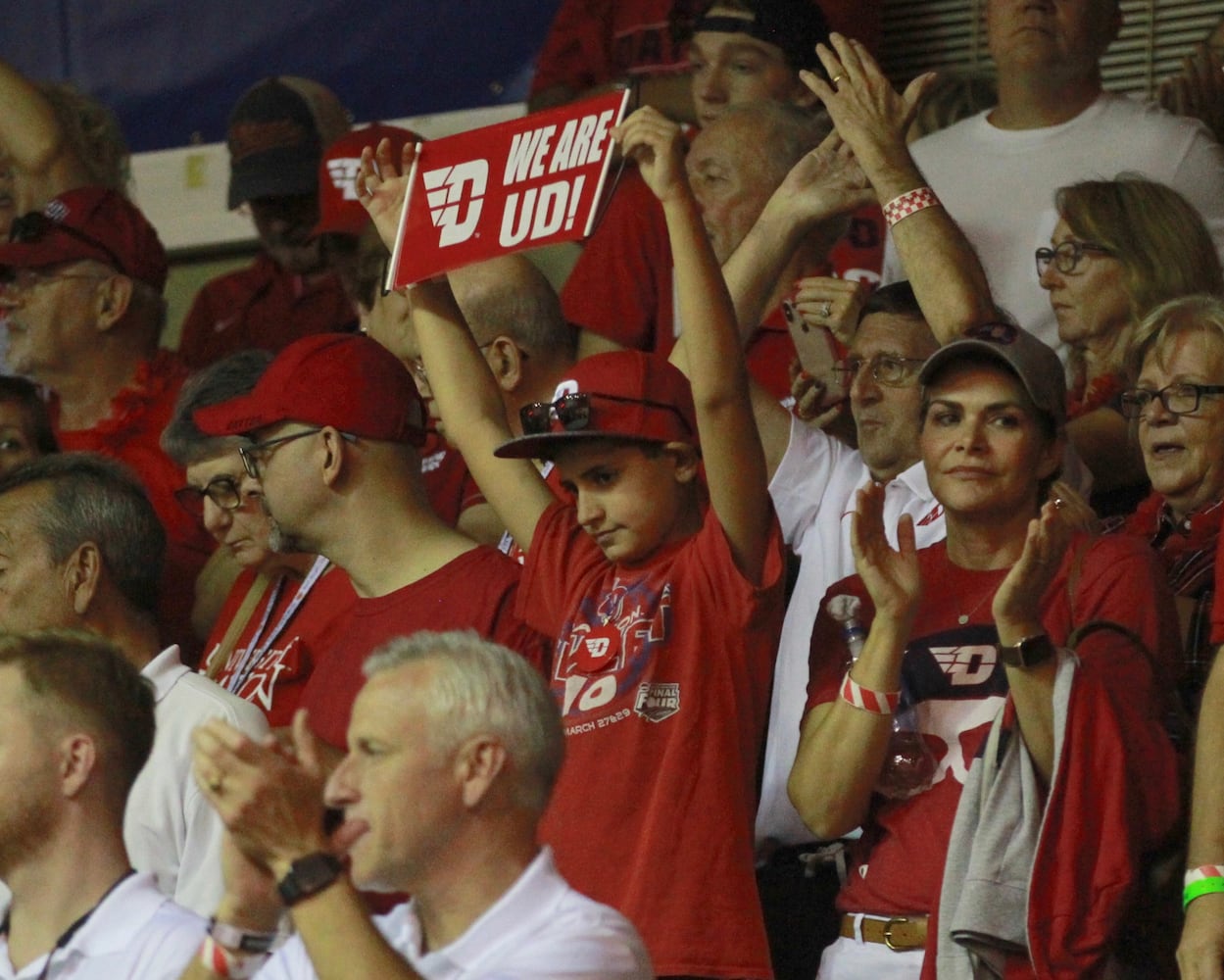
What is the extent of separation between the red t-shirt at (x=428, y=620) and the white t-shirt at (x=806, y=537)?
0.42 m

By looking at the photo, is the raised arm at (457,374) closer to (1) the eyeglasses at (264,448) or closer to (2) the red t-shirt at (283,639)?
(1) the eyeglasses at (264,448)

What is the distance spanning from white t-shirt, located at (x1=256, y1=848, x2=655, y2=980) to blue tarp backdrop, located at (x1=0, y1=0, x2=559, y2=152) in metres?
→ 4.46

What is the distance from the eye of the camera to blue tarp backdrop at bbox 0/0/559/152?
7121mm

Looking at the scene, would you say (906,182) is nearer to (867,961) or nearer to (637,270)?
(637,270)

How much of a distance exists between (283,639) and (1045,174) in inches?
74.7

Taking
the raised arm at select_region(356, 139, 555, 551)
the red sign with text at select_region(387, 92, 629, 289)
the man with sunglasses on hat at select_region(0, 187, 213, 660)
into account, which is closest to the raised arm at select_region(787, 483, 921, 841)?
Answer: the red sign with text at select_region(387, 92, 629, 289)

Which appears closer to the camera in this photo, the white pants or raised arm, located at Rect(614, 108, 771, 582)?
the white pants

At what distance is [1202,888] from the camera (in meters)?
3.19

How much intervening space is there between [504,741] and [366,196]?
5.50 ft

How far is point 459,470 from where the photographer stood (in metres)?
5.06

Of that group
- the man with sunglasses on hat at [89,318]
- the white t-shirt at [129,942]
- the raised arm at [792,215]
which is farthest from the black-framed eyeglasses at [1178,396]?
the man with sunglasses on hat at [89,318]

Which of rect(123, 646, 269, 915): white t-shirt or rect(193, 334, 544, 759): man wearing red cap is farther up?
rect(193, 334, 544, 759): man wearing red cap

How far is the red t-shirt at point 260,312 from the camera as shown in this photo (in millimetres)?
6277

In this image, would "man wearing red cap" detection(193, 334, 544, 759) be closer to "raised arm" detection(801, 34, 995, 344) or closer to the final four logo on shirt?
the final four logo on shirt
